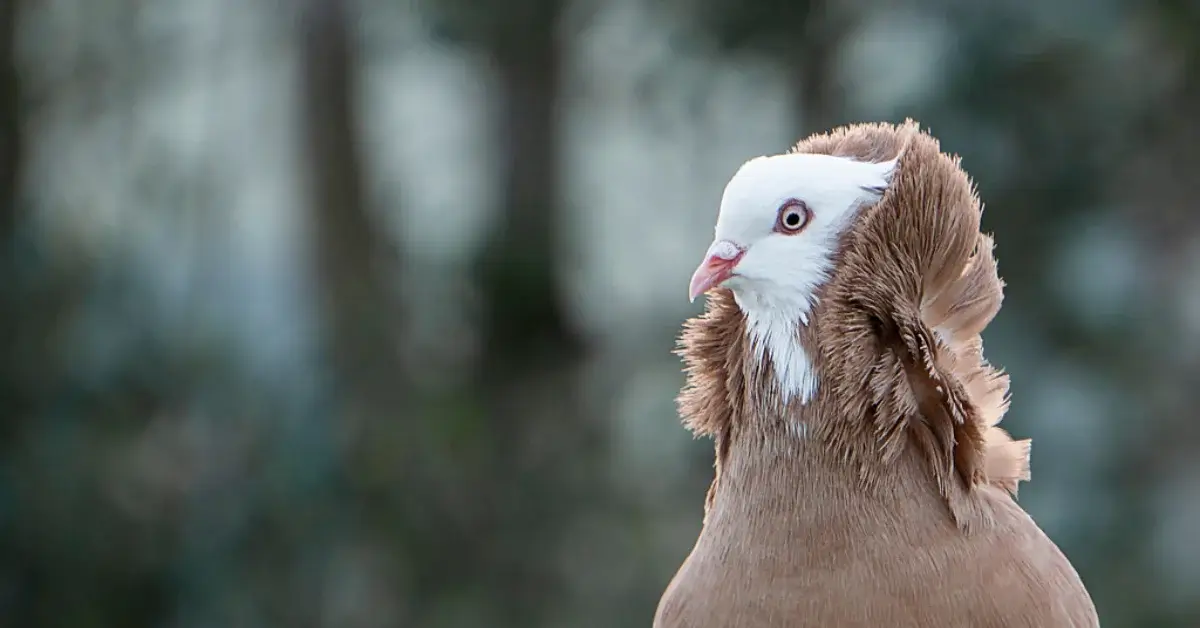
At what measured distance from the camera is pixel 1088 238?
514 centimetres

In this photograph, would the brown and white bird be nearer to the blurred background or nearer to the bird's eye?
the bird's eye

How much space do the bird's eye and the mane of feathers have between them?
0.06 m

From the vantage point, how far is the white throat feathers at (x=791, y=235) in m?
1.61

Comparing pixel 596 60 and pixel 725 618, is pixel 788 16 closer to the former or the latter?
pixel 596 60

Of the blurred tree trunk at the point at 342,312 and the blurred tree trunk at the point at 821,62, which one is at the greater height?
the blurred tree trunk at the point at 821,62

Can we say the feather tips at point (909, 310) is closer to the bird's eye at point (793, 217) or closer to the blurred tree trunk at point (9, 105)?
the bird's eye at point (793, 217)

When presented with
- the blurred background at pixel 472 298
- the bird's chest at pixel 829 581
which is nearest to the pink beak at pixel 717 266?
the bird's chest at pixel 829 581

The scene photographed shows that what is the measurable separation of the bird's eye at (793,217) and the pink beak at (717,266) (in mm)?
55

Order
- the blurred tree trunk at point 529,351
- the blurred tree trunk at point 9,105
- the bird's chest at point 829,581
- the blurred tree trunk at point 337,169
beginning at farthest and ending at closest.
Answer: the blurred tree trunk at point 337,169 < the blurred tree trunk at point 9,105 < the blurred tree trunk at point 529,351 < the bird's chest at point 829,581

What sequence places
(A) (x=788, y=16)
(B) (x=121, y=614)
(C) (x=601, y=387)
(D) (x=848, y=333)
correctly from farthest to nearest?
(C) (x=601, y=387), (A) (x=788, y=16), (B) (x=121, y=614), (D) (x=848, y=333)

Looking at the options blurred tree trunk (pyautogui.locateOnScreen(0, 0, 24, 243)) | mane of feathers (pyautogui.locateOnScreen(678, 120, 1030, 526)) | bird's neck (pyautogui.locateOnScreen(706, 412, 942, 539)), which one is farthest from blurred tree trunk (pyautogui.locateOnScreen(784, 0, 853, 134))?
bird's neck (pyautogui.locateOnScreen(706, 412, 942, 539))

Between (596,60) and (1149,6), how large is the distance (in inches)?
87.2

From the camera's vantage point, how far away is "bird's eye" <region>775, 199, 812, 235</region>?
1.62 meters

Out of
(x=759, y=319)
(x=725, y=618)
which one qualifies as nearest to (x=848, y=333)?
(x=759, y=319)
